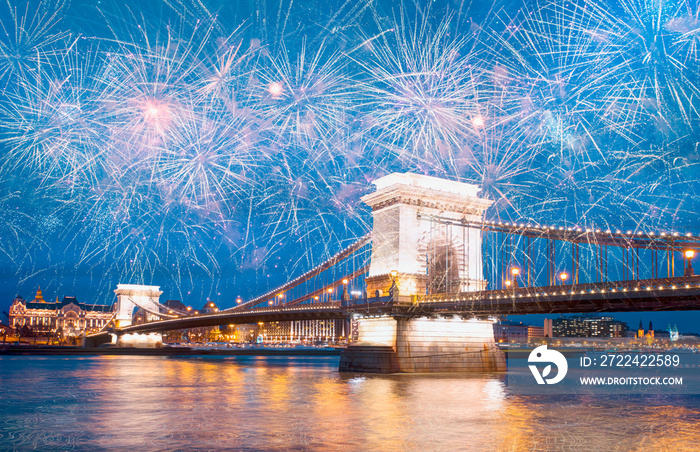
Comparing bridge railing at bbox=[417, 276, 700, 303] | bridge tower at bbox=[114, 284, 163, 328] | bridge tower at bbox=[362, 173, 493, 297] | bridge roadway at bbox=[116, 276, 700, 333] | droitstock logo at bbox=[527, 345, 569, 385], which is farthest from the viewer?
bridge tower at bbox=[114, 284, 163, 328]

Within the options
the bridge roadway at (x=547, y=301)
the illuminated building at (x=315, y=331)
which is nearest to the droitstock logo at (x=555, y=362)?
the bridge roadway at (x=547, y=301)

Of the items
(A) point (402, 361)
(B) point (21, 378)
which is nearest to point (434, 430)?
(A) point (402, 361)

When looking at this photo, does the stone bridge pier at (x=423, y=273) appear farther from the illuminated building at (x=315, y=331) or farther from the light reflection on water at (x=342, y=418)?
the illuminated building at (x=315, y=331)

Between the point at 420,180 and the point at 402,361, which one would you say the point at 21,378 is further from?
the point at 420,180

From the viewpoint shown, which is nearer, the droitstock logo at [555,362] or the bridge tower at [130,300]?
the droitstock logo at [555,362]

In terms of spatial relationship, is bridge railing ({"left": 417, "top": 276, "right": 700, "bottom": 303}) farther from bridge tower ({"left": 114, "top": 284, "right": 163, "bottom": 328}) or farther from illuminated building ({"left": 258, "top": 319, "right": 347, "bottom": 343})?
illuminated building ({"left": 258, "top": 319, "right": 347, "bottom": 343})

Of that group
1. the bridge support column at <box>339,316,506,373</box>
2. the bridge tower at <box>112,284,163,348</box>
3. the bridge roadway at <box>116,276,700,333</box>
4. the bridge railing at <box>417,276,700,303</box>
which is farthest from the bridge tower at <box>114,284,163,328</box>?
the bridge railing at <box>417,276,700,303</box>

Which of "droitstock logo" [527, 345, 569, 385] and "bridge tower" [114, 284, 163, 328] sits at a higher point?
"bridge tower" [114, 284, 163, 328]
